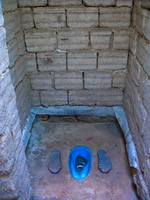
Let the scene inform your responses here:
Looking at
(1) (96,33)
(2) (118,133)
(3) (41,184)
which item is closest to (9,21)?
(1) (96,33)

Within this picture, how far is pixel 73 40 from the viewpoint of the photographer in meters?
2.76

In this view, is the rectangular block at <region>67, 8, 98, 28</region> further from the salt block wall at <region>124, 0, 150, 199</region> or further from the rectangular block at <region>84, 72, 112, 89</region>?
the rectangular block at <region>84, 72, 112, 89</region>

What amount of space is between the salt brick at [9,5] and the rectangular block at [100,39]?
3.44 ft

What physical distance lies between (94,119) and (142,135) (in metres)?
1.25

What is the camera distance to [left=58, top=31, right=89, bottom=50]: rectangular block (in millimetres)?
2721

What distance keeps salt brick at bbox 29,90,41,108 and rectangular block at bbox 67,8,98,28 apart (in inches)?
44.9

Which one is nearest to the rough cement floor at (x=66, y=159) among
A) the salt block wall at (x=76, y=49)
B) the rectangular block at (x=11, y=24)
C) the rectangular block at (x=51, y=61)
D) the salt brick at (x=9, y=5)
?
the salt block wall at (x=76, y=49)

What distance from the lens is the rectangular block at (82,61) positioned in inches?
112

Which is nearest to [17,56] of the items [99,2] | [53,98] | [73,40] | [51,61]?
[51,61]

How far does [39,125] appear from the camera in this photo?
3131 mm

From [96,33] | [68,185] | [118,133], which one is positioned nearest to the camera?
[68,185]

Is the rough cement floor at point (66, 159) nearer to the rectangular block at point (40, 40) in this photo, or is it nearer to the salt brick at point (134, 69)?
the salt brick at point (134, 69)

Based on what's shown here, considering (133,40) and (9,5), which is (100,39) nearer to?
(133,40)

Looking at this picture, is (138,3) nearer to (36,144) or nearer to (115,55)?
(115,55)
